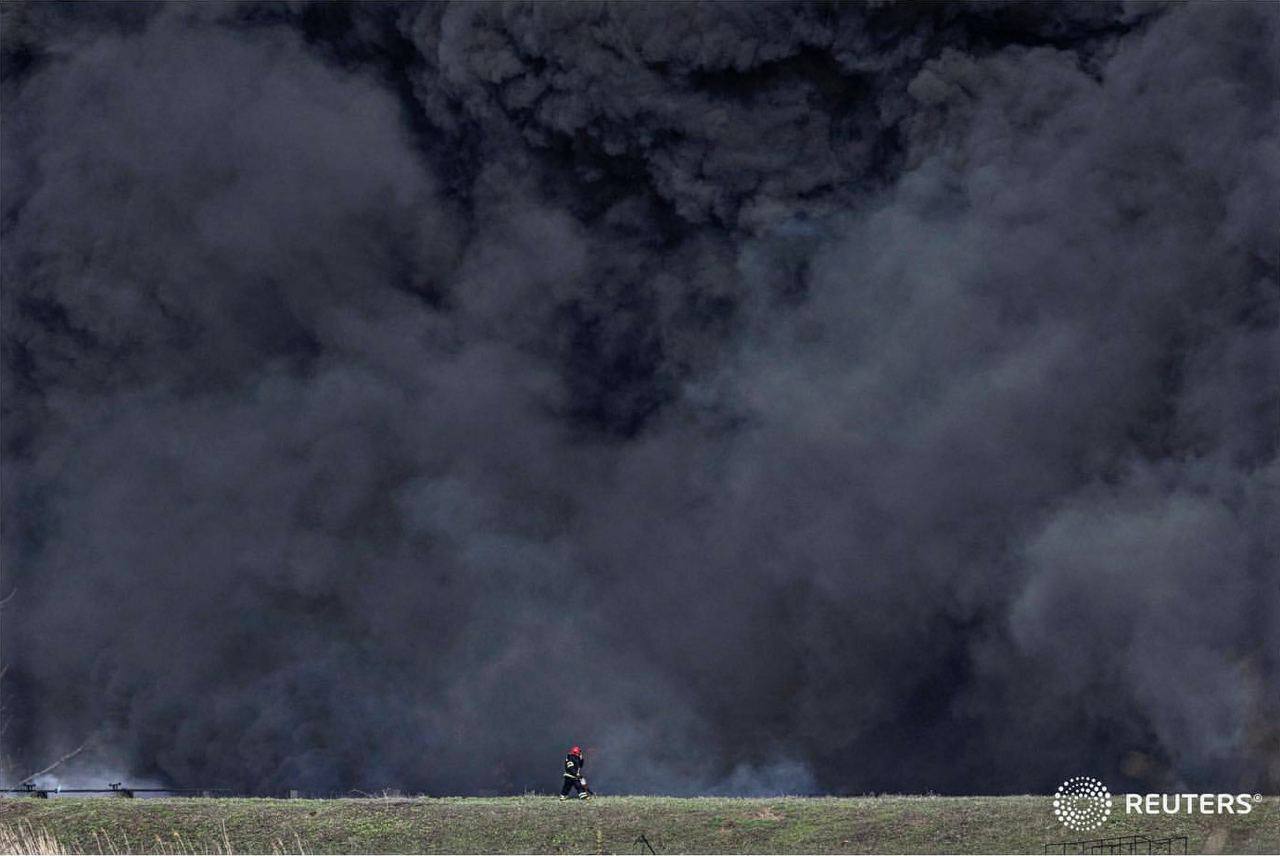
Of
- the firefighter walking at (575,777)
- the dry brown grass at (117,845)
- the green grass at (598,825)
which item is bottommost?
the dry brown grass at (117,845)

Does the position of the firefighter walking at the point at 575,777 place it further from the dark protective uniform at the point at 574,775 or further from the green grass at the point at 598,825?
the green grass at the point at 598,825

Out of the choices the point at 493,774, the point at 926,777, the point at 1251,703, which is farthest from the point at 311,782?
the point at 1251,703

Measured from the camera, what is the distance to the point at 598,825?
25844mm

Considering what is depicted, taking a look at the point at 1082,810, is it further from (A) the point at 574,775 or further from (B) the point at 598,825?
(A) the point at 574,775

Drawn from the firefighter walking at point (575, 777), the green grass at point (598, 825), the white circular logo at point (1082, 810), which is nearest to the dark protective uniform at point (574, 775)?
the firefighter walking at point (575, 777)

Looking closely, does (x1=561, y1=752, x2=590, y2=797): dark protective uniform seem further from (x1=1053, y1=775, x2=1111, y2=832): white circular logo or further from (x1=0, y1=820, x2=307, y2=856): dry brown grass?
(x1=1053, y1=775, x2=1111, y2=832): white circular logo

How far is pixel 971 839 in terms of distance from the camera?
2442 centimetres

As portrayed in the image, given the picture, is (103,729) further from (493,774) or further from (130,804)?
(130,804)

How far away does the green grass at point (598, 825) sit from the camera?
24344 mm

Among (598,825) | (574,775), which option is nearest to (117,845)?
(574,775)

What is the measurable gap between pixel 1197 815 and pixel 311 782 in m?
28.4

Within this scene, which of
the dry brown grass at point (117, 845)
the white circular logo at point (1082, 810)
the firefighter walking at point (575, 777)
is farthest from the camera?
the firefighter walking at point (575, 777)

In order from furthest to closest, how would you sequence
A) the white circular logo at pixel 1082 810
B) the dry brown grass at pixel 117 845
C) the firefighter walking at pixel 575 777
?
the firefighter walking at pixel 575 777
the dry brown grass at pixel 117 845
the white circular logo at pixel 1082 810

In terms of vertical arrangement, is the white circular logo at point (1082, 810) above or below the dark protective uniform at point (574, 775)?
below
